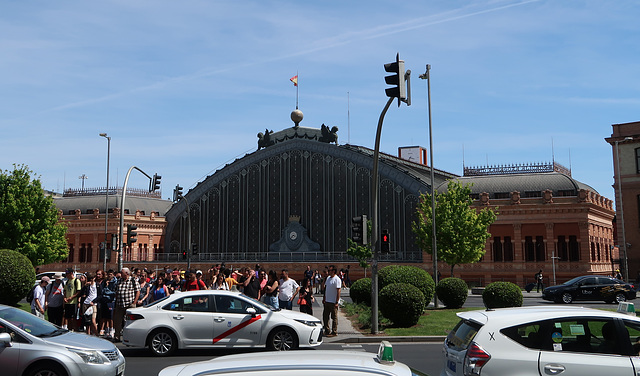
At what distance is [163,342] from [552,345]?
9625mm

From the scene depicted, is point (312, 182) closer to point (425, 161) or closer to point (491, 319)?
point (425, 161)

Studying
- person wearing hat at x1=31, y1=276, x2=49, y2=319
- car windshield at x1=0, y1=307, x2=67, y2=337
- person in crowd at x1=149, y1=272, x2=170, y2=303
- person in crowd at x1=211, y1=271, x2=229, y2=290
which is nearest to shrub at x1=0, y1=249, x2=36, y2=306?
person wearing hat at x1=31, y1=276, x2=49, y2=319

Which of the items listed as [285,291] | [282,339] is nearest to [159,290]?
[285,291]

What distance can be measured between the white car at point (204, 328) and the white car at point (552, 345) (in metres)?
6.96

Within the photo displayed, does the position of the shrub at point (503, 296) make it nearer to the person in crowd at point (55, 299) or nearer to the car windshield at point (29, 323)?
the person in crowd at point (55, 299)

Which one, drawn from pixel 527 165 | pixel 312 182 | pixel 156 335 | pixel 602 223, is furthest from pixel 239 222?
pixel 156 335

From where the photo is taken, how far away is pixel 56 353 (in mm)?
9430

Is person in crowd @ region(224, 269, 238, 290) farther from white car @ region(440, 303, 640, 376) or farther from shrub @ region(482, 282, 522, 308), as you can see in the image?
white car @ region(440, 303, 640, 376)

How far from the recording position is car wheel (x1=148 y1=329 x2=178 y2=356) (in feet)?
44.9

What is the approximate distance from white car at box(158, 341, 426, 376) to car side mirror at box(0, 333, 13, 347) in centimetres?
651

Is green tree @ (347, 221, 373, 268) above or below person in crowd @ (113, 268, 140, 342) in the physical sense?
above

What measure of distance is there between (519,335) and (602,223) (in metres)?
47.8

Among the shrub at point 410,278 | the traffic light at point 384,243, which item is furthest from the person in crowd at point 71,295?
the shrub at point 410,278

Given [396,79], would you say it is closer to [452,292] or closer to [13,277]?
[452,292]
